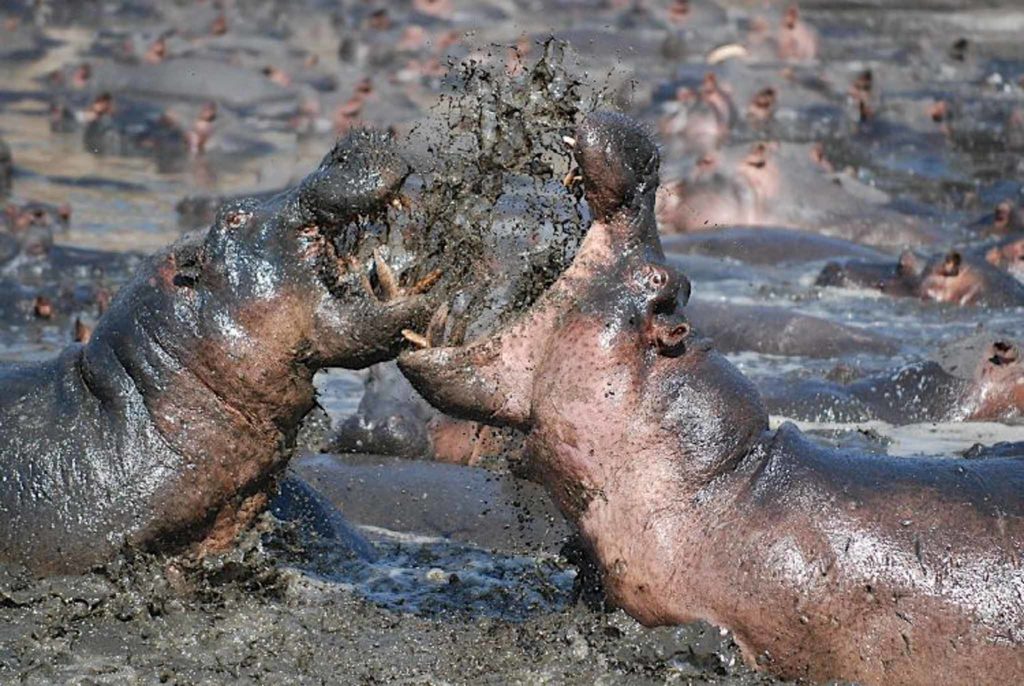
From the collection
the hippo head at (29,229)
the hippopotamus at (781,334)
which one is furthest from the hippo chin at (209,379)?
the hippo head at (29,229)

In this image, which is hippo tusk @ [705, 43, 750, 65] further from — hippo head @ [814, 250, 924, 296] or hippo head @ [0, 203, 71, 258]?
hippo head @ [0, 203, 71, 258]

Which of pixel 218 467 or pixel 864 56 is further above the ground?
pixel 218 467

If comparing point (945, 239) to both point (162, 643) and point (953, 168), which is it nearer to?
point (953, 168)

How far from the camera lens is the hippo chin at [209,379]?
218 inches

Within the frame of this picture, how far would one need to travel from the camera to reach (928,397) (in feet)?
30.1

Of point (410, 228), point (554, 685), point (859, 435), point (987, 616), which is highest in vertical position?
point (410, 228)

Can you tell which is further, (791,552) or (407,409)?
(407,409)

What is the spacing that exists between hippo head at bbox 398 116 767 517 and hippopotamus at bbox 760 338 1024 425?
3.90 meters

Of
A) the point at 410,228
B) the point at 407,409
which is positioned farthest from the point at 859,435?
the point at 410,228

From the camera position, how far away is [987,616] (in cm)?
492

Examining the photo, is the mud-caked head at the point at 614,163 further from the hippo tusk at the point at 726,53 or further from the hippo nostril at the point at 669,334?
the hippo tusk at the point at 726,53

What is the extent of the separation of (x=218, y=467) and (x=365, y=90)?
1427 cm

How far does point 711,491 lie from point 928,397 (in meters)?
4.30

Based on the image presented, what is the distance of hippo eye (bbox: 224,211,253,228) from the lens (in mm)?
5684
